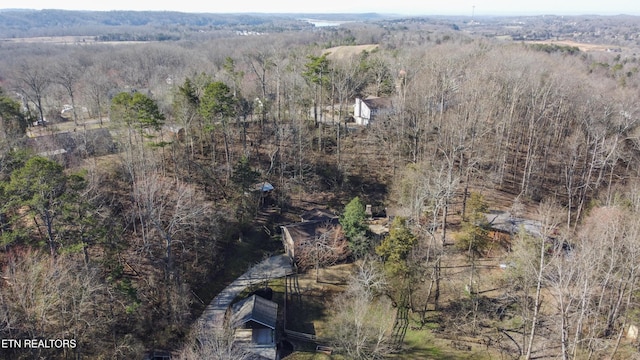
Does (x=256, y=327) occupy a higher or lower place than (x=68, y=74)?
lower

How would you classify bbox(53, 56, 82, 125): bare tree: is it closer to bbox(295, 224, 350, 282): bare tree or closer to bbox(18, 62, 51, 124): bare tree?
bbox(18, 62, 51, 124): bare tree

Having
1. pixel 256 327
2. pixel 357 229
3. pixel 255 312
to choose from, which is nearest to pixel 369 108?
pixel 357 229

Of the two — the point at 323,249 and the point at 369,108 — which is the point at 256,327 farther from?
the point at 369,108

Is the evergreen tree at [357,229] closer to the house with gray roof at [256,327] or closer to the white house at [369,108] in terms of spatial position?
the house with gray roof at [256,327]

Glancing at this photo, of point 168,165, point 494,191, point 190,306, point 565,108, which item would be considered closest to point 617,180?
point 565,108

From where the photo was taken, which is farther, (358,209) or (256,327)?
(358,209)
